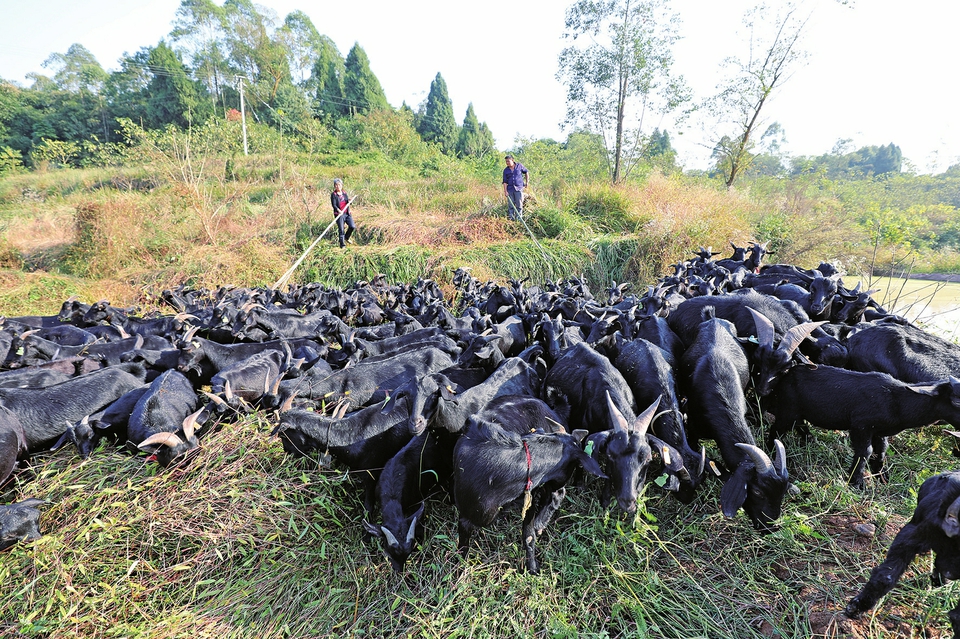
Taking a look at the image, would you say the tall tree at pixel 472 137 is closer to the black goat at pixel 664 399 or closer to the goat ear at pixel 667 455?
the black goat at pixel 664 399

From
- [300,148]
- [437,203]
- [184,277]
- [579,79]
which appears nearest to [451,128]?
[300,148]

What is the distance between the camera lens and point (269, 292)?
9.48m

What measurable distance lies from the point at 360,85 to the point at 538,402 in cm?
5634

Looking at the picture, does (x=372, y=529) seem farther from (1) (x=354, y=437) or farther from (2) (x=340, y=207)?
(2) (x=340, y=207)

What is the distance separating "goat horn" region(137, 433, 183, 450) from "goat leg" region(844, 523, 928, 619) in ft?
16.7

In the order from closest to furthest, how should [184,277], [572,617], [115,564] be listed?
[572,617]
[115,564]
[184,277]

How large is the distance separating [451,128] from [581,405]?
171ft

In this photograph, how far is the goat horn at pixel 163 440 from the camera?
353cm

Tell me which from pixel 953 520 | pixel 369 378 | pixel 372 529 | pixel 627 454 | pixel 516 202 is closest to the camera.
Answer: pixel 953 520

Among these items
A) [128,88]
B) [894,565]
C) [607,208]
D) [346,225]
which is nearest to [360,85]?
[128,88]

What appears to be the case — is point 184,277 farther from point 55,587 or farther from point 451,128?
point 451,128

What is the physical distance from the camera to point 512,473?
2.89 metres

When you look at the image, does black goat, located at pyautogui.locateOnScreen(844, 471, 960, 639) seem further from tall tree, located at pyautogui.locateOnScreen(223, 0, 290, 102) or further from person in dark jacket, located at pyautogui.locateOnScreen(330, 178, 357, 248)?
tall tree, located at pyautogui.locateOnScreen(223, 0, 290, 102)

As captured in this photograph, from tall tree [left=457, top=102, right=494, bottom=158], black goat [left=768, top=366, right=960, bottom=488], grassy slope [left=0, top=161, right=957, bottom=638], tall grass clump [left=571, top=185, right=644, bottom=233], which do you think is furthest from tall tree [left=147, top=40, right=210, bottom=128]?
black goat [left=768, top=366, right=960, bottom=488]
